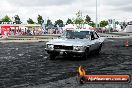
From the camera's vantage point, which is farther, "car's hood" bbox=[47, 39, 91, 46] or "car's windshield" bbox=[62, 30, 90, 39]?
"car's windshield" bbox=[62, 30, 90, 39]

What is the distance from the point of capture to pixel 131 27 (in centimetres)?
13162

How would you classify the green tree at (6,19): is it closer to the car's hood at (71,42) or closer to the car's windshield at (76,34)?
the car's windshield at (76,34)

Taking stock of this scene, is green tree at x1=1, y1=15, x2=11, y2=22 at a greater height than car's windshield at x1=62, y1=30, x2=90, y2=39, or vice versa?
green tree at x1=1, y1=15, x2=11, y2=22

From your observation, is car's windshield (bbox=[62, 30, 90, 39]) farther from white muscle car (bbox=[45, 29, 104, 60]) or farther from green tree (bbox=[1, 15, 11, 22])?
green tree (bbox=[1, 15, 11, 22])

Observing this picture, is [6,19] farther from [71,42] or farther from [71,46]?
[71,46]

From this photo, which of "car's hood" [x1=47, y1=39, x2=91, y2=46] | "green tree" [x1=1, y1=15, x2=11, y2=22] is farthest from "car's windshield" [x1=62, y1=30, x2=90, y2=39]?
"green tree" [x1=1, y1=15, x2=11, y2=22]

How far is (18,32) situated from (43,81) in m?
67.2

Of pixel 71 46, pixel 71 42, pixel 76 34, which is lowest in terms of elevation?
pixel 71 46

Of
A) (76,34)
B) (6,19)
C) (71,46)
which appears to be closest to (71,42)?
(71,46)

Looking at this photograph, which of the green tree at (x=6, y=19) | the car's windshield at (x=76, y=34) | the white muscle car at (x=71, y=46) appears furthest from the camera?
the green tree at (x=6, y=19)

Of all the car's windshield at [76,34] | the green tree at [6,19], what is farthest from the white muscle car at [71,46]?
the green tree at [6,19]

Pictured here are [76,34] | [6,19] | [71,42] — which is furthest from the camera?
[6,19]

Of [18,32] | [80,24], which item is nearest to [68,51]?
[18,32]

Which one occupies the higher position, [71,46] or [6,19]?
[6,19]
